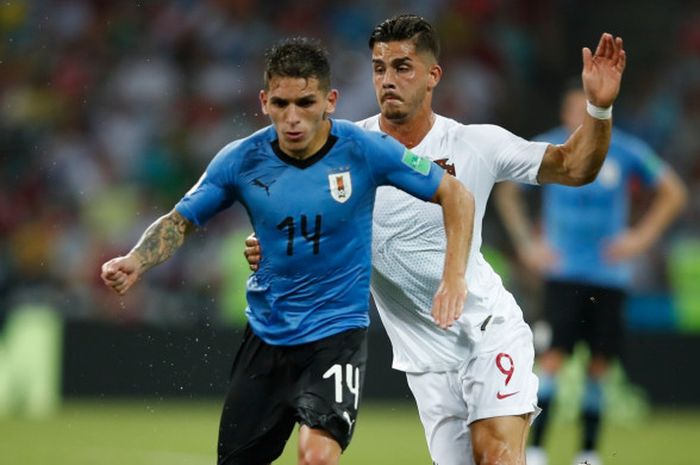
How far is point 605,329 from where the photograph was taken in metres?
10.6

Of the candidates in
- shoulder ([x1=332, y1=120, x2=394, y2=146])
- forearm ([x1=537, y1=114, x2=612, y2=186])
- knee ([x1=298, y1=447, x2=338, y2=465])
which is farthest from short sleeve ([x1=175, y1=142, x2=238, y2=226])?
forearm ([x1=537, y1=114, x2=612, y2=186])

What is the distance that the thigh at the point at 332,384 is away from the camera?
6.12 metres

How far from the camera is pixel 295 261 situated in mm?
6344

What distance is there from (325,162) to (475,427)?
4.71 ft

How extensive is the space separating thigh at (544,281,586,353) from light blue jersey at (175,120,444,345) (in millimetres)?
4395

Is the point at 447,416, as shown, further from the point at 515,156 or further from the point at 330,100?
the point at 330,100

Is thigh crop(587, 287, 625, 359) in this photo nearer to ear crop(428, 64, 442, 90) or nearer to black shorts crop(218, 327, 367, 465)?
ear crop(428, 64, 442, 90)

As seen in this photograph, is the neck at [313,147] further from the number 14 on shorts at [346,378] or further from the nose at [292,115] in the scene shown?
the number 14 on shorts at [346,378]

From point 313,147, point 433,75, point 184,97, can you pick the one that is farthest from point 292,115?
point 184,97

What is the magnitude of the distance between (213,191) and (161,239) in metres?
0.31

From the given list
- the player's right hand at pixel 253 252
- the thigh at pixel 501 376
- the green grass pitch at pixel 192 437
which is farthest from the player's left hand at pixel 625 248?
the player's right hand at pixel 253 252

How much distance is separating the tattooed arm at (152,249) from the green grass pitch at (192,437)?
4.98 metres

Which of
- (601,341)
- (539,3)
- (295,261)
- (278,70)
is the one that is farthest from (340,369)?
(539,3)

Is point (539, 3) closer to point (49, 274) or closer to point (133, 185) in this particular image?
point (133, 185)
